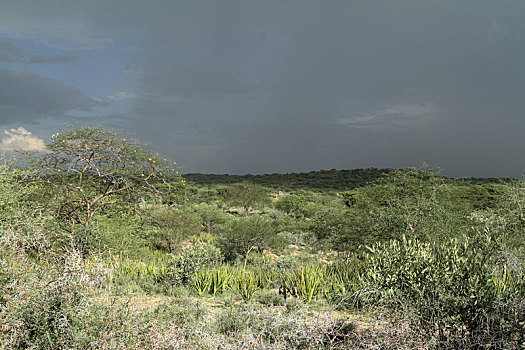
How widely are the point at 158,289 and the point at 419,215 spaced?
8.61m

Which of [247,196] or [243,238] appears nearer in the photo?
[243,238]

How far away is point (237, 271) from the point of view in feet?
38.2

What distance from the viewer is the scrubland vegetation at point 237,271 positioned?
5.24 metres

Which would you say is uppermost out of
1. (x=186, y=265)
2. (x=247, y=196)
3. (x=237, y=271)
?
(x=247, y=196)

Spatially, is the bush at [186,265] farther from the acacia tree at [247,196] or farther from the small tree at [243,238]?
the acacia tree at [247,196]

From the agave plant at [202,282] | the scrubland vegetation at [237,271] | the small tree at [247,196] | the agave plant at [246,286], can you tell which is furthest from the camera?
the small tree at [247,196]

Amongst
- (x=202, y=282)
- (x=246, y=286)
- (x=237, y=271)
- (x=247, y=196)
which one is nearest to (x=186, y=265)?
(x=202, y=282)

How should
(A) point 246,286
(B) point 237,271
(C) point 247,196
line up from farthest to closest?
(C) point 247,196 < (B) point 237,271 < (A) point 246,286

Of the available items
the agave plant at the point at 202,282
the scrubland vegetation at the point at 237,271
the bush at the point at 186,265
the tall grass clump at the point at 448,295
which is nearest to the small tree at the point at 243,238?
the scrubland vegetation at the point at 237,271

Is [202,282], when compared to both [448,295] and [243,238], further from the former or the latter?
[243,238]

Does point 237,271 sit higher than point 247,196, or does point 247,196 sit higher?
point 247,196

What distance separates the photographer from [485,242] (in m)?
6.66

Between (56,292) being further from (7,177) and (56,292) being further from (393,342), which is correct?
(7,177)

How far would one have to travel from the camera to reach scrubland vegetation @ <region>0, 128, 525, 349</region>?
5.24m
